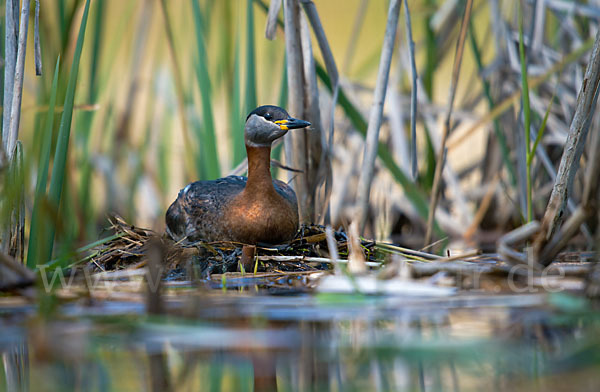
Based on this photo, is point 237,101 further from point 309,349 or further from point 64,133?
point 309,349

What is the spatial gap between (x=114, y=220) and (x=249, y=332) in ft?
8.67

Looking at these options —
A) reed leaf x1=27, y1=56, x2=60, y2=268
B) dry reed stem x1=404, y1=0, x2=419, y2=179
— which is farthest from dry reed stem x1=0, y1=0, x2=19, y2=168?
dry reed stem x1=404, y1=0, x2=419, y2=179

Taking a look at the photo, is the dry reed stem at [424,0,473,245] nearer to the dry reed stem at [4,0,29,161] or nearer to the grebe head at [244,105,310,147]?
the grebe head at [244,105,310,147]

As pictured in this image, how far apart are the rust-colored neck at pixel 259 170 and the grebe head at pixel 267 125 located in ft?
0.14

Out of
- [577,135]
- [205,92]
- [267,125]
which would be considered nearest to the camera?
[577,135]

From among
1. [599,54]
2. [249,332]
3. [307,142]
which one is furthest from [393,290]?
[307,142]

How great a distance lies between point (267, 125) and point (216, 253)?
84 cm

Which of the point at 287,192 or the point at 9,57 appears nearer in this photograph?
the point at 9,57

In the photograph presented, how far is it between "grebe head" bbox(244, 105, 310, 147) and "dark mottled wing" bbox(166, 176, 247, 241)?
0.33 meters

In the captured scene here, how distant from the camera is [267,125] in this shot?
4.07 metres

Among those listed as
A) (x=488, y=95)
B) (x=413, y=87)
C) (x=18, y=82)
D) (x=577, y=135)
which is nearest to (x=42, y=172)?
(x=18, y=82)

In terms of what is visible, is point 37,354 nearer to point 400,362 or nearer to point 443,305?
point 400,362

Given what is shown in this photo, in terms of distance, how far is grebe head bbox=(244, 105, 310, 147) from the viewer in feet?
13.1

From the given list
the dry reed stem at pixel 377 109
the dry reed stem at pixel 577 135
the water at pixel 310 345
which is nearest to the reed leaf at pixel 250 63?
the dry reed stem at pixel 377 109
